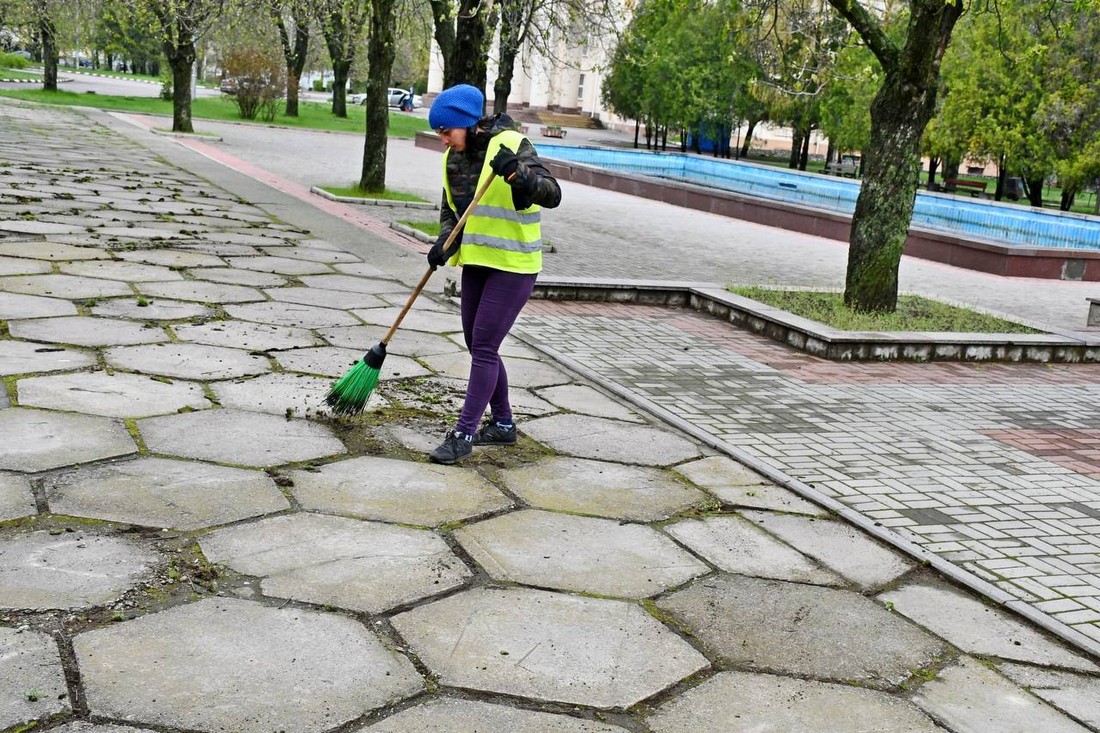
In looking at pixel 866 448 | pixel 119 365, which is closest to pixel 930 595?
pixel 866 448

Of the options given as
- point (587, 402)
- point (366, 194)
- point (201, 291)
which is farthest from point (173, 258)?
point (366, 194)

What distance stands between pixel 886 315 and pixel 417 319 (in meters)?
3.73

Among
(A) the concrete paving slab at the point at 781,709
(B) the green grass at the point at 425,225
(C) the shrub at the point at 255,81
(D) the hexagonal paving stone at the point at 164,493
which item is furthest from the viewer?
(C) the shrub at the point at 255,81

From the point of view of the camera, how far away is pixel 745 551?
12.9 feet

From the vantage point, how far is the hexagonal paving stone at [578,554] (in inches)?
138

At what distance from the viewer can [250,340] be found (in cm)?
611

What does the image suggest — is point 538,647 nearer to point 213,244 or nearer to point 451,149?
point 451,149

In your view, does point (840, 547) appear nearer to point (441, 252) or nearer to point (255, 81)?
point (441, 252)

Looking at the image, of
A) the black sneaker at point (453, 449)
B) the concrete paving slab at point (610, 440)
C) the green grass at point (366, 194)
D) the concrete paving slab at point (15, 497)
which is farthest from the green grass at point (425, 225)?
the concrete paving slab at point (15, 497)

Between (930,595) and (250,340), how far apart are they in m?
3.86

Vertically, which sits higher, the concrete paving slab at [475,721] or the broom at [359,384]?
the broom at [359,384]

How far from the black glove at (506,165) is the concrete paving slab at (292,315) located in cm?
290

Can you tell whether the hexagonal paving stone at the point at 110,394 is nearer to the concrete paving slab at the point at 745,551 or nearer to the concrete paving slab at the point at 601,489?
the concrete paving slab at the point at 601,489

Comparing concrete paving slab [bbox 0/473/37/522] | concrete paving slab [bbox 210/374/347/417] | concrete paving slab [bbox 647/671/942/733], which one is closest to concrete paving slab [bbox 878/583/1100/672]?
concrete paving slab [bbox 647/671/942/733]
